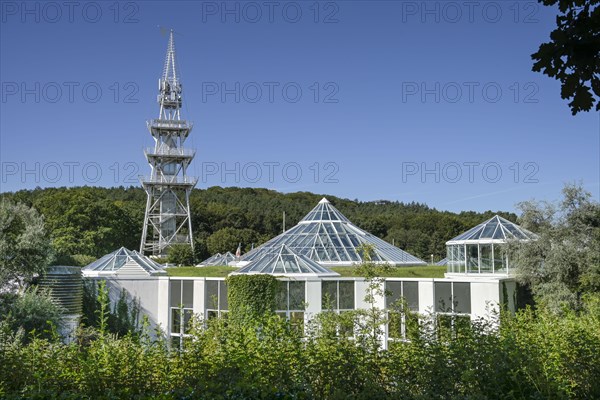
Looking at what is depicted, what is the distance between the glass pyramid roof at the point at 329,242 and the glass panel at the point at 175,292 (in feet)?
12.4

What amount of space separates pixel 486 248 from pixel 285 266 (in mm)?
8368

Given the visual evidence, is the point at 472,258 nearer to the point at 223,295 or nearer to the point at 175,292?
the point at 223,295

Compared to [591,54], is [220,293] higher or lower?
lower

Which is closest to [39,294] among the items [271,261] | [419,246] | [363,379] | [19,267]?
[19,267]

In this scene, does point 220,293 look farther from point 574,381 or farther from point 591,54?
point 591,54

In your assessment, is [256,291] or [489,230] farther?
[489,230]

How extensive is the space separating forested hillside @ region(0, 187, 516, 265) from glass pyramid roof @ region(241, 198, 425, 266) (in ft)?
65.1

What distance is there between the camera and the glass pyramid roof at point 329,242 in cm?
2848

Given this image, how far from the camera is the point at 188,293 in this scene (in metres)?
25.8

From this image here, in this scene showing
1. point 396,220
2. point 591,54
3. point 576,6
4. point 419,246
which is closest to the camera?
point 591,54

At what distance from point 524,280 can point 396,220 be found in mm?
42223

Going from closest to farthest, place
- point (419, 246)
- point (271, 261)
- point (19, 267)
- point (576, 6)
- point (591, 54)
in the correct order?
point (591, 54) → point (576, 6) → point (19, 267) → point (271, 261) → point (419, 246)

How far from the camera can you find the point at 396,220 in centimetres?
6375

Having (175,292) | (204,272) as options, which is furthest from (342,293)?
(204,272)
